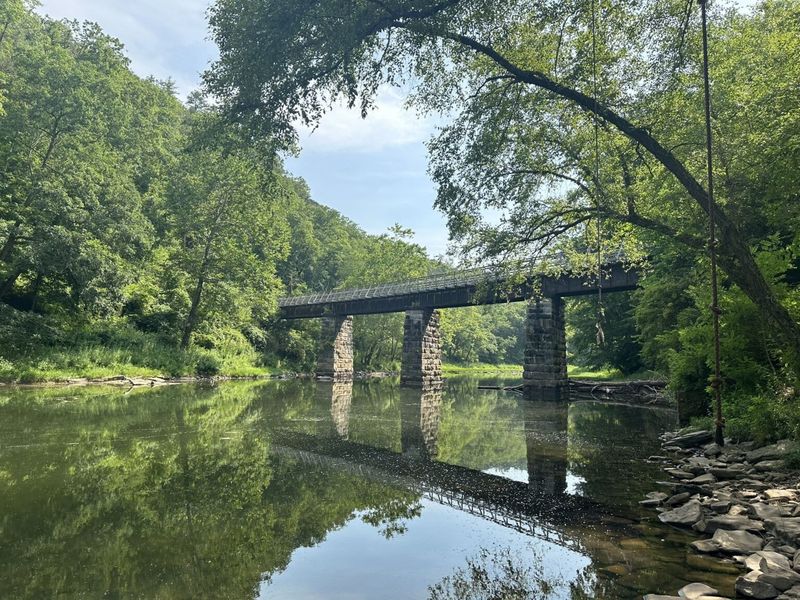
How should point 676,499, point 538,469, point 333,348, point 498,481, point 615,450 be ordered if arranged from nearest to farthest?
point 676,499 < point 498,481 < point 538,469 < point 615,450 < point 333,348

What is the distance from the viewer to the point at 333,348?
5253 centimetres

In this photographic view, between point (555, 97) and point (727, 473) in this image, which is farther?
point (555, 97)

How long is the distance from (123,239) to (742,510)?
37.9 meters

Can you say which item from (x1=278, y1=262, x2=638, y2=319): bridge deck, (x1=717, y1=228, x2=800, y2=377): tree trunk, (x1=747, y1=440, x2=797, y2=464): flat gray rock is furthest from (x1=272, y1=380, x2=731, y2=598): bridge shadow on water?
(x1=278, y1=262, x2=638, y2=319): bridge deck

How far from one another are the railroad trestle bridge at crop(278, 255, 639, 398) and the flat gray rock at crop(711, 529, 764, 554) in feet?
34.6

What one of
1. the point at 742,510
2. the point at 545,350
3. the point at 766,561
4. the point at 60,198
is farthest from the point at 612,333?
the point at 60,198

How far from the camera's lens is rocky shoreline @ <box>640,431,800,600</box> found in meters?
5.11

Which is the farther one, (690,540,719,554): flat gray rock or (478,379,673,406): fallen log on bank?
(478,379,673,406): fallen log on bank

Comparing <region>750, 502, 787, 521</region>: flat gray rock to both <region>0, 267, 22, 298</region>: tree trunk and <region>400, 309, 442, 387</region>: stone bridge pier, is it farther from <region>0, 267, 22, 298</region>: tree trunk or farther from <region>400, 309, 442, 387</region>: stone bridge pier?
<region>400, 309, 442, 387</region>: stone bridge pier

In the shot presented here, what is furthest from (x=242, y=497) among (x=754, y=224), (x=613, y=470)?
(x=754, y=224)

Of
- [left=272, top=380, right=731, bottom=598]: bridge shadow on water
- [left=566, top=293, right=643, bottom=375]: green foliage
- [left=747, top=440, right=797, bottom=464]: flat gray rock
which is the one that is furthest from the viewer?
[left=566, top=293, right=643, bottom=375]: green foliage

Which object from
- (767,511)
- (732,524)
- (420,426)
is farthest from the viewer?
(420,426)

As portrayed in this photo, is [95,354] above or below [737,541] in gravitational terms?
above

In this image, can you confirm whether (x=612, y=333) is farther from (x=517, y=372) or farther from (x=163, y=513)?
(x=517, y=372)
